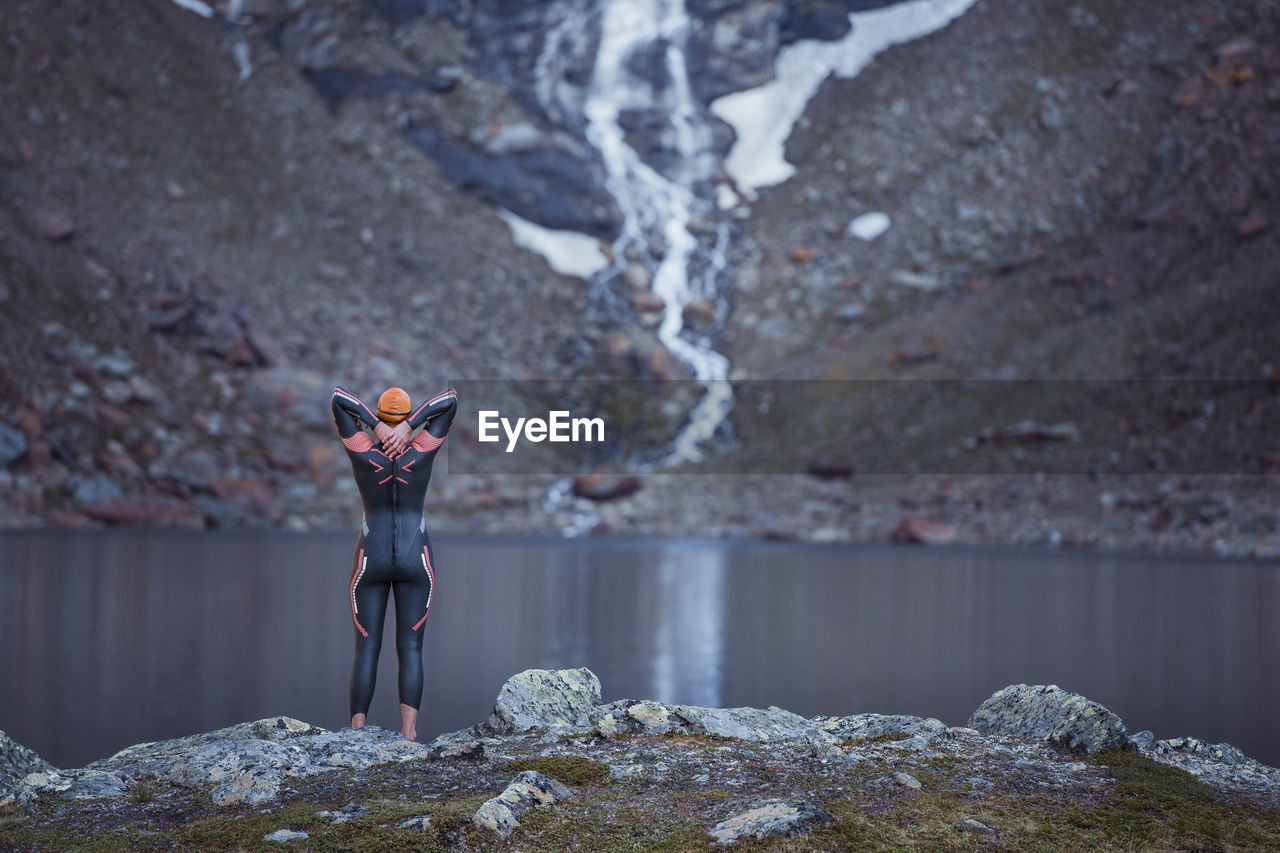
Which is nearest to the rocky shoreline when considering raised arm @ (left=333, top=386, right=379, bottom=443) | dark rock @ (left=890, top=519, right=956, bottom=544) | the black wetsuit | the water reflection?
the black wetsuit

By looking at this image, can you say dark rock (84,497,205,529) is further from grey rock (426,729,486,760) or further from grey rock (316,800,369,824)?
grey rock (316,800,369,824)

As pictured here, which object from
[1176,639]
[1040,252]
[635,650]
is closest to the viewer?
[635,650]

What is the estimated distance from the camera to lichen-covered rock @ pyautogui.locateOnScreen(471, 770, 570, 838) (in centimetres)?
562

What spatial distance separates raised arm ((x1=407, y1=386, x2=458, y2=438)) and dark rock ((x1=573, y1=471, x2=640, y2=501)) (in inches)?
1706

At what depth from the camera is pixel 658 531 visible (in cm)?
5000

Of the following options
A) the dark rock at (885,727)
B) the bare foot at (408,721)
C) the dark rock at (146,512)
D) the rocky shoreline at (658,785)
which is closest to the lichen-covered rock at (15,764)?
the rocky shoreline at (658,785)

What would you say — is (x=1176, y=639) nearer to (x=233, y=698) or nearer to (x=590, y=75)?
(x=233, y=698)

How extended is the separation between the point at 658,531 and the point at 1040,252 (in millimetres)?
28047

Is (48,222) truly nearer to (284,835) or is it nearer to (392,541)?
(392,541)

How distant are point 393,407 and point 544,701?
A: 2636 mm

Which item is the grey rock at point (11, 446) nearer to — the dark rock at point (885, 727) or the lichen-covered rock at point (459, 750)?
the lichen-covered rock at point (459, 750)

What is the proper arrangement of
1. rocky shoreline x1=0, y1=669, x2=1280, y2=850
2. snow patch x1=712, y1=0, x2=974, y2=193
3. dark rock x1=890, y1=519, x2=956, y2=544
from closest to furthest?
rocky shoreline x1=0, y1=669, x2=1280, y2=850 → dark rock x1=890, y1=519, x2=956, y2=544 → snow patch x1=712, y1=0, x2=974, y2=193

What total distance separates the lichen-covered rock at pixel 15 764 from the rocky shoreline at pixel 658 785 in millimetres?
15

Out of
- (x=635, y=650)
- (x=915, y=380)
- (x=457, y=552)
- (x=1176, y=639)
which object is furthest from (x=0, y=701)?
(x=915, y=380)
